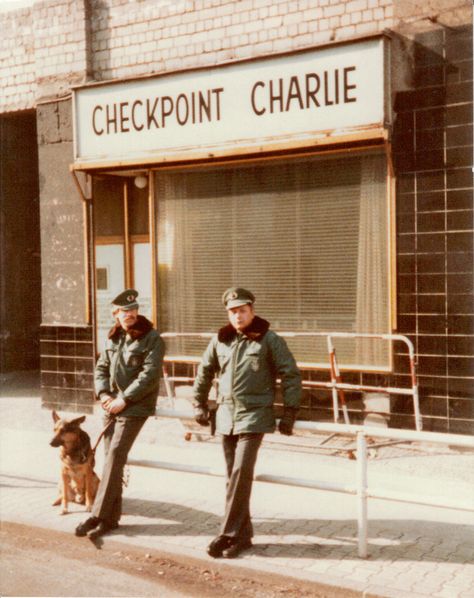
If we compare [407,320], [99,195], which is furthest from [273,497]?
[99,195]

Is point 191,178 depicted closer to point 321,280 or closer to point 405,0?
point 321,280

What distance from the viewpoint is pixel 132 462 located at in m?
6.52

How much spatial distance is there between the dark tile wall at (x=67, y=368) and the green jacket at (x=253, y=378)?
237 inches

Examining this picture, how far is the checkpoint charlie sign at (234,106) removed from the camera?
9211 millimetres

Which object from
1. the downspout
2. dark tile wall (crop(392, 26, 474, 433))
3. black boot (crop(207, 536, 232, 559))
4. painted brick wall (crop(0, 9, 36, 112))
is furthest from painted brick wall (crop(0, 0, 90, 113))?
black boot (crop(207, 536, 232, 559))

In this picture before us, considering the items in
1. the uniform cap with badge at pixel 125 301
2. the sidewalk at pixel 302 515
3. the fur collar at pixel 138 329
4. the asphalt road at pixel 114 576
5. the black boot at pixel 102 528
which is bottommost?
the asphalt road at pixel 114 576

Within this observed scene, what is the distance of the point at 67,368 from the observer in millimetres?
11742

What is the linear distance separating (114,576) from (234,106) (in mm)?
6266

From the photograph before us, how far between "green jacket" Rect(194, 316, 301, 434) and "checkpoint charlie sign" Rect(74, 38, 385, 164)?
4234 millimetres

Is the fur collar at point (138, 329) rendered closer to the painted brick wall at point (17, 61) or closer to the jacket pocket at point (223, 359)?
the jacket pocket at point (223, 359)

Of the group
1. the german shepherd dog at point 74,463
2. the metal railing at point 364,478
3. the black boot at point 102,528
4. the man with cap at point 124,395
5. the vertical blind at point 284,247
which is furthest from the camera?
the vertical blind at point 284,247

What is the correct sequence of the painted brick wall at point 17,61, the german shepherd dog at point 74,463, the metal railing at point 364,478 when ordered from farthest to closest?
the painted brick wall at point 17,61, the german shepherd dog at point 74,463, the metal railing at point 364,478

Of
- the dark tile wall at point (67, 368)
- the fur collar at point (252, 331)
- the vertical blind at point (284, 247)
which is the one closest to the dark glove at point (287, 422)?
the fur collar at point (252, 331)

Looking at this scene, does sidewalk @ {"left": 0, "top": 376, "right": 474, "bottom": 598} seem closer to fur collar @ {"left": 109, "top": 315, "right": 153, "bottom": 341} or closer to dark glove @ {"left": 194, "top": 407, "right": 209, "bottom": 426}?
dark glove @ {"left": 194, "top": 407, "right": 209, "bottom": 426}
